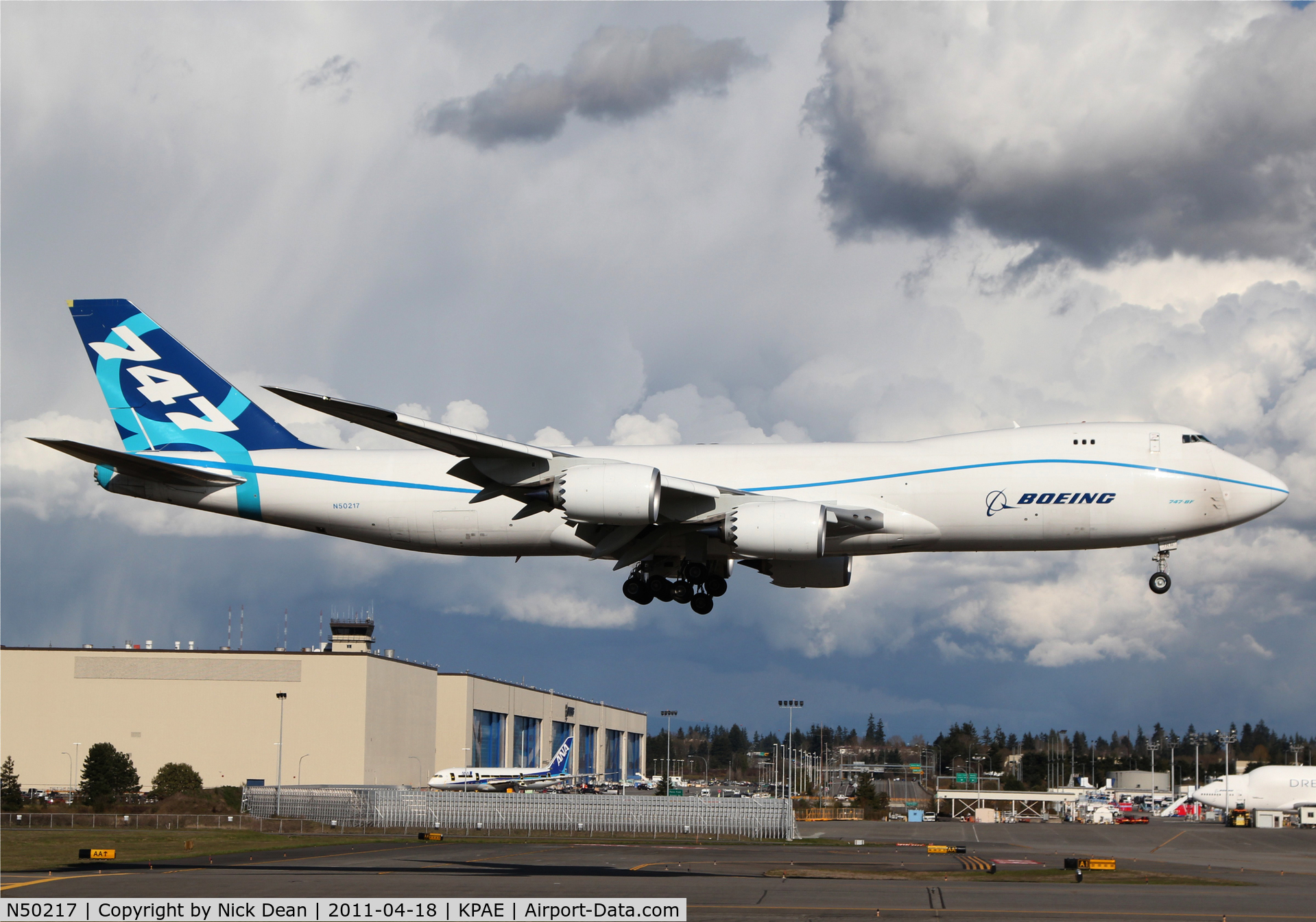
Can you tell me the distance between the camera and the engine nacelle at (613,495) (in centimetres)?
3450

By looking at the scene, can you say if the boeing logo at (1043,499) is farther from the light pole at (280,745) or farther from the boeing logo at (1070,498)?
the light pole at (280,745)

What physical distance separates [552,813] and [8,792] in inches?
2090

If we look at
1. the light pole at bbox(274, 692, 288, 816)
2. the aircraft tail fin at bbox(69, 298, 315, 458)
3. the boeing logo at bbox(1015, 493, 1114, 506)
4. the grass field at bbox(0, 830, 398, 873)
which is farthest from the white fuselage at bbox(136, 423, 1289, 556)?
the light pole at bbox(274, 692, 288, 816)

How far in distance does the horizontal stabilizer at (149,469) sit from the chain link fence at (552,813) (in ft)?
136

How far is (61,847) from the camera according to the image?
5791 centimetres

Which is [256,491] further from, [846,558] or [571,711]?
[571,711]

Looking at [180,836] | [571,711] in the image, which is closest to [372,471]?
[180,836]

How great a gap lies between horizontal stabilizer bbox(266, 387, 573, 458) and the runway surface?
12794 millimetres

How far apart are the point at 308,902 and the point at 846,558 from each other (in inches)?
760

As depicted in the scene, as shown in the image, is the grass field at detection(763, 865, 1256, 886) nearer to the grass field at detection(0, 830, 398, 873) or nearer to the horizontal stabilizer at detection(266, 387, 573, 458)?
the horizontal stabilizer at detection(266, 387, 573, 458)

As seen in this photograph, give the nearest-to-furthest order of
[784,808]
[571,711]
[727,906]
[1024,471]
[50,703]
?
[727,906] → [1024,471] → [784,808] → [50,703] → [571,711]

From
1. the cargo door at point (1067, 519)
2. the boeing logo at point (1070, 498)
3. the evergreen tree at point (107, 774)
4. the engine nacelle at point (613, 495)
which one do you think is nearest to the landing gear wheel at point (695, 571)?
the engine nacelle at point (613, 495)

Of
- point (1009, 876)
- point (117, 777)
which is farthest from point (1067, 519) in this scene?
point (117, 777)

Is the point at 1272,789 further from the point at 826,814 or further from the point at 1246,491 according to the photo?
the point at 1246,491
